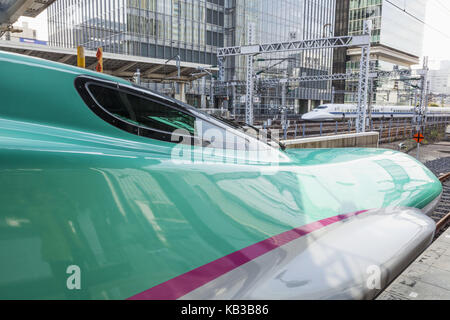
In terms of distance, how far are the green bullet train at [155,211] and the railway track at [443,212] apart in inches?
169

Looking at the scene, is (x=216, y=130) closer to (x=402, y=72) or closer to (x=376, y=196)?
(x=376, y=196)

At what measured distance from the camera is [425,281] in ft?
10.6

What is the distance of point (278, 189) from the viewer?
109 inches

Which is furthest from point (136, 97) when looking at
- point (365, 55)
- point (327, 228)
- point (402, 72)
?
point (402, 72)

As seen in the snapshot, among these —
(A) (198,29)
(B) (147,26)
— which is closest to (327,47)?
(B) (147,26)

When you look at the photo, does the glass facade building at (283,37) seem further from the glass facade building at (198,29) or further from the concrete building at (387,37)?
the concrete building at (387,37)

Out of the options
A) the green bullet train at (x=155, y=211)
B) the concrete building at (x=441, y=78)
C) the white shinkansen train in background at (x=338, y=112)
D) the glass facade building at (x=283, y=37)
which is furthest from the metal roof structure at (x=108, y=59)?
the concrete building at (x=441, y=78)

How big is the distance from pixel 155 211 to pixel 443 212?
782cm

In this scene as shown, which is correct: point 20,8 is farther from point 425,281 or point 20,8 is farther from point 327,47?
point 327,47

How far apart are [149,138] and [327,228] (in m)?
1.58

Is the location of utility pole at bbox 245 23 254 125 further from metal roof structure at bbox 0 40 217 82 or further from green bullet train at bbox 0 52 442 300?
green bullet train at bbox 0 52 442 300

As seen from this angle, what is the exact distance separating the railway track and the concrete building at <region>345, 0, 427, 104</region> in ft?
178

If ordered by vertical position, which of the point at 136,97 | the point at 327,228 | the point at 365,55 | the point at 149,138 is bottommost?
the point at 327,228

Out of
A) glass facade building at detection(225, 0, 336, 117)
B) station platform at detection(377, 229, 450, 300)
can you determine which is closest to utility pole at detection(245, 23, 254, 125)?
station platform at detection(377, 229, 450, 300)
